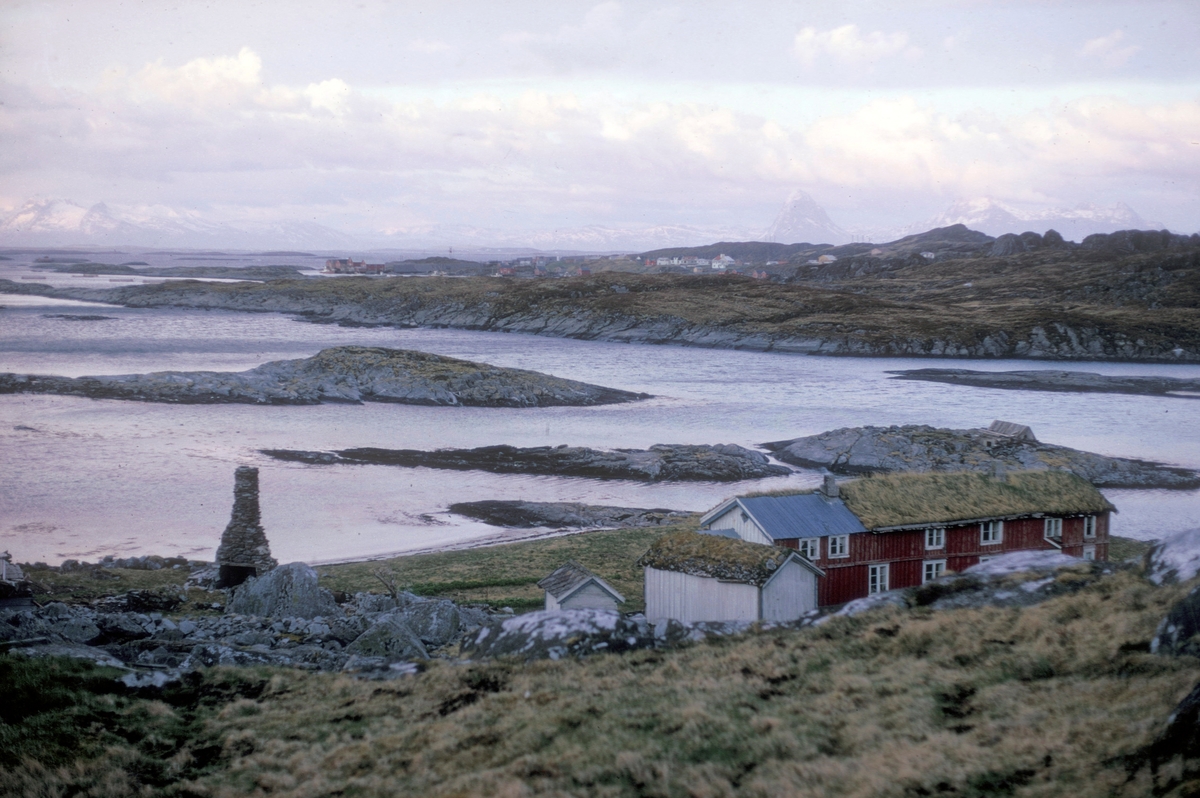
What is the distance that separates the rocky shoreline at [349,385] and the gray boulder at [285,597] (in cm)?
3871

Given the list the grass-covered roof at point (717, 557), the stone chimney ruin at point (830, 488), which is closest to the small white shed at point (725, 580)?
the grass-covered roof at point (717, 557)

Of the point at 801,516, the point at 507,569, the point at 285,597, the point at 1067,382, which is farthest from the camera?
the point at 1067,382

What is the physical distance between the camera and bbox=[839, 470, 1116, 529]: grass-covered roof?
766 inches

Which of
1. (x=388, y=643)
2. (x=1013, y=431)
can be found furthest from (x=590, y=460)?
(x=388, y=643)

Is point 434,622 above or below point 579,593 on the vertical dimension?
below

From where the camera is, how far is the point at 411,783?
770cm

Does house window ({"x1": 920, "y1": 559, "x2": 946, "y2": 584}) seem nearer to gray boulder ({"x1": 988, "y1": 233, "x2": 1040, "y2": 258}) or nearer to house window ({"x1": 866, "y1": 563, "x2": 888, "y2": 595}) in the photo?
house window ({"x1": 866, "y1": 563, "x2": 888, "y2": 595})

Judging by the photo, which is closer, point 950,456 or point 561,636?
point 561,636

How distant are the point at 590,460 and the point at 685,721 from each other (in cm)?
3063

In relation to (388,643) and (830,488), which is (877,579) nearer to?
(830,488)

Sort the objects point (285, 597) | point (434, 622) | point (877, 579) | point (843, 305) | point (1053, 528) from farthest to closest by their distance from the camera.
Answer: point (843, 305), point (1053, 528), point (877, 579), point (285, 597), point (434, 622)

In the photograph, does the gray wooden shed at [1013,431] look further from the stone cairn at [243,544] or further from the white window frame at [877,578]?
the stone cairn at [243,544]

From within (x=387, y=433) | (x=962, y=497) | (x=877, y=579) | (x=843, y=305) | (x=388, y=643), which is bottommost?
(x=877, y=579)

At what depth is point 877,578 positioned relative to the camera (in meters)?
19.2
